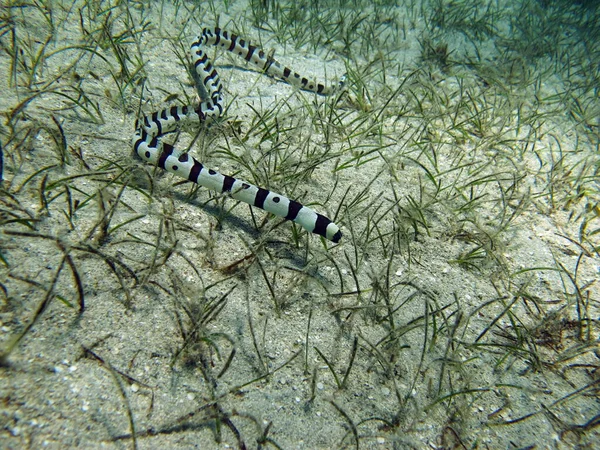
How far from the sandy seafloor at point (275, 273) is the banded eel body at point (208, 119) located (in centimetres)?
16

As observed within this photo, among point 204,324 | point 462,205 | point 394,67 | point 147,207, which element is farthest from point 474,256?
point 394,67

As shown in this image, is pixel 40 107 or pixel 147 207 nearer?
pixel 147 207

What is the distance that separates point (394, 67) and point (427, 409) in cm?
532

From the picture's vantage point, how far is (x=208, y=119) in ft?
12.6

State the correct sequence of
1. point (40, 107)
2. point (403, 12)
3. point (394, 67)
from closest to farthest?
point (40, 107)
point (394, 67)
point (403, 12)

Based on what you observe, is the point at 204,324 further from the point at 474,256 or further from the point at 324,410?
the point at 474,256

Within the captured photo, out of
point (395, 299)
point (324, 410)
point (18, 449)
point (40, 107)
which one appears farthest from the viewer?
point (40, 107)

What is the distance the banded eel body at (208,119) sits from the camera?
2912 millimetres

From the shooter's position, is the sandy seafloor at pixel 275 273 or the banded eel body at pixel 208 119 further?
the banded eel body at pixel 208 119

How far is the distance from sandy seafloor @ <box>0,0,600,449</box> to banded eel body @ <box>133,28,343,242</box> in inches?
6.4

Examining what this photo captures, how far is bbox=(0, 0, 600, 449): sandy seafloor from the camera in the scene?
1992 millimetres

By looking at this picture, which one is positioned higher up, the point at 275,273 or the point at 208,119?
the point at 208,119

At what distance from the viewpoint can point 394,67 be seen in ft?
19.4

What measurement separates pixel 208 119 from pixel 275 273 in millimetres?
2094
